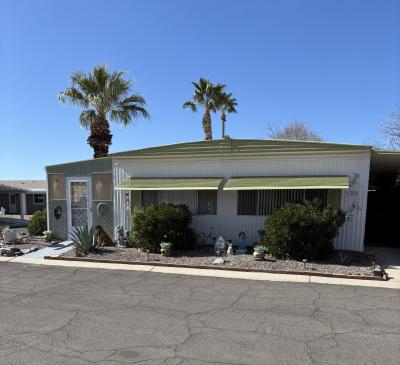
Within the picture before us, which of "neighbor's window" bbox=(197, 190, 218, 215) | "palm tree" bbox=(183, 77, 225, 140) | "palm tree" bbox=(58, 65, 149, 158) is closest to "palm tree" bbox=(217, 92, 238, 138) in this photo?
"palm tree" bbox=(183, 77, 225, 140)

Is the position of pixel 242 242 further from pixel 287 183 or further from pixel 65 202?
pixel 65 202

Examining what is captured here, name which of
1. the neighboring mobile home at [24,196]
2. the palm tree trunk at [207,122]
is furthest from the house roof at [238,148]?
the neighboring mobile home at [24,196]

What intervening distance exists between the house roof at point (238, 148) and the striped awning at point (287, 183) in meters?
Result: 0.78

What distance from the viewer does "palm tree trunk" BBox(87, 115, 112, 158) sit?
1844 cm

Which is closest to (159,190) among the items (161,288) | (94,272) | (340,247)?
(94,272)

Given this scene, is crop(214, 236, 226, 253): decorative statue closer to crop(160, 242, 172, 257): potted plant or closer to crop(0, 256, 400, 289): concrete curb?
crop(160, 242, 172, 257): potted plant

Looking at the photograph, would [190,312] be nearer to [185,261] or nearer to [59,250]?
[185,261]

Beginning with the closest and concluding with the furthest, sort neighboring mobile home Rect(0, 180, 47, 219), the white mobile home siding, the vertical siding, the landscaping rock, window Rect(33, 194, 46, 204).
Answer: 1. the landscaping rock
2. the white mobile home siding
3. the vertical siding
4. neighboring mobile home Rect(0, 180, 47, 219)
5. window Rect(33, 194, 46, 204)

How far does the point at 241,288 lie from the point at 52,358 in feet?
12.8

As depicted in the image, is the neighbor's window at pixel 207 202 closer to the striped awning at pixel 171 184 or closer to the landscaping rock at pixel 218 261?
the striped awning at pixel 171 184

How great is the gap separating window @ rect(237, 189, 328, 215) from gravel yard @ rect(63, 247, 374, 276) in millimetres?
1582

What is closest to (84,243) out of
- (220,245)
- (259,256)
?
(220,245)

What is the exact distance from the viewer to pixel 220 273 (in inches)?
326

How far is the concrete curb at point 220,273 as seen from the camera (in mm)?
7328
